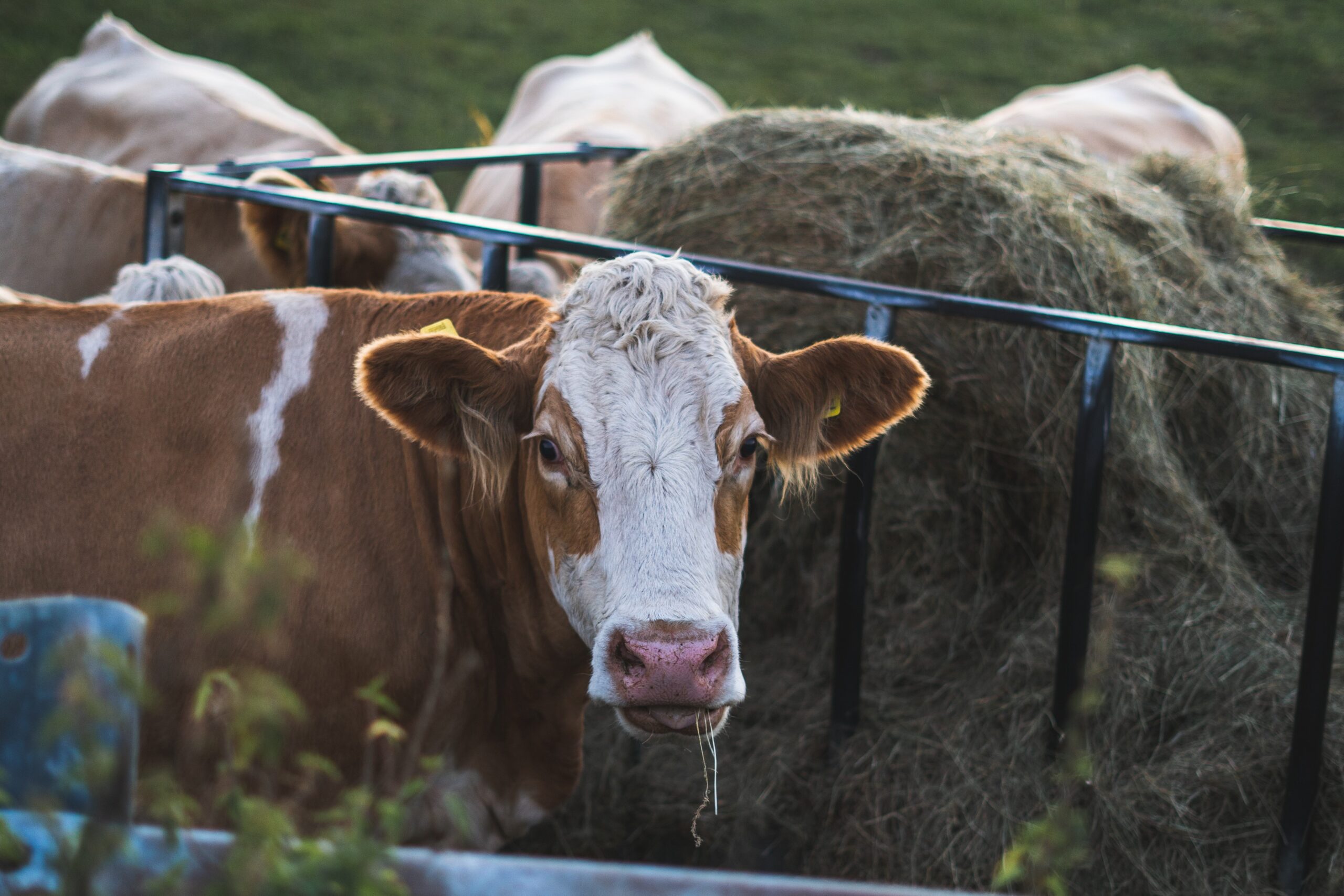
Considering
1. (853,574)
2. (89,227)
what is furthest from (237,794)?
(89,227)

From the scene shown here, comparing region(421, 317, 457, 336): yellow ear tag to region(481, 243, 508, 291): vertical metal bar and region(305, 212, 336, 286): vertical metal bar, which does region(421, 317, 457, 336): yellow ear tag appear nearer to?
region(481, 243, 508, 291): vertical metal bar

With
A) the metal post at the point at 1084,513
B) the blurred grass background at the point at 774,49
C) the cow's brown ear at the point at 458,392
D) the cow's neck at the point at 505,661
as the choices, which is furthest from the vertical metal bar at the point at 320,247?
the blurred grass background at the point at 774,49

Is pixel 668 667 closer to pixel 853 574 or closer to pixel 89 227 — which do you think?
pixel 853 574

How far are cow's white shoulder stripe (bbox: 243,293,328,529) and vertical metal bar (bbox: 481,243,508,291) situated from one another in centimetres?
65

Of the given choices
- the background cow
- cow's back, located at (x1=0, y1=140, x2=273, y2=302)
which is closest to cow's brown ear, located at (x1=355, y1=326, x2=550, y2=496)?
the background cow

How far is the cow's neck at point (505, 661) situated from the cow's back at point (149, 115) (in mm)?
4618

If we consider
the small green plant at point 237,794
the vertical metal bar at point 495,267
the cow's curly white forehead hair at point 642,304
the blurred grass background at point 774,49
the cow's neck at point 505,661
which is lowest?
the cow's neck at point 505,661

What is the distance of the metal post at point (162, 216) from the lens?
11.7 ft

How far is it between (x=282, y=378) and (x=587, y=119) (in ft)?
16.4

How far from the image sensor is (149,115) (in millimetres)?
7316

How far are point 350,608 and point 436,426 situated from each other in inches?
16.7

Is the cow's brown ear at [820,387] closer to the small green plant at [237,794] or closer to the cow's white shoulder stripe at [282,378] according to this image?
the cow's white shoulder stripe at [282,378]

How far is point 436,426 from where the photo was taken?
2332 millimetres

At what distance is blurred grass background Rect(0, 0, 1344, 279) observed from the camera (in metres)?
11.3
